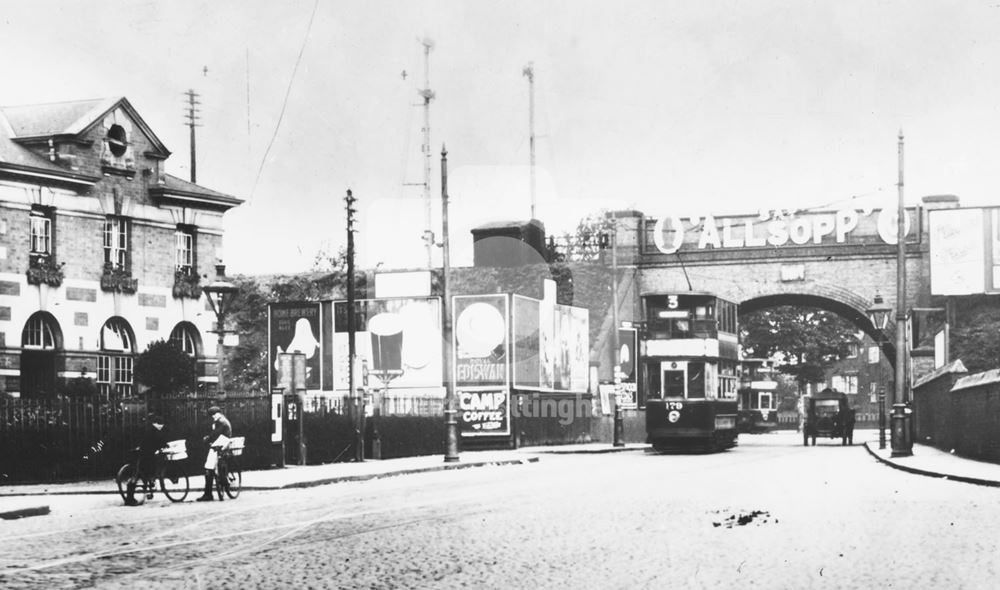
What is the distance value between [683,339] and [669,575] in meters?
26.4

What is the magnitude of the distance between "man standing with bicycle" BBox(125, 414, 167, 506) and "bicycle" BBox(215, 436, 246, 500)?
3.04 feet

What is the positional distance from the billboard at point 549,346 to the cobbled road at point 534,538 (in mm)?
19611

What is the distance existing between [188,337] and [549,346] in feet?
38.0

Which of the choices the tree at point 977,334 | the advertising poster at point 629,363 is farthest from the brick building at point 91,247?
the tree at point 977,334

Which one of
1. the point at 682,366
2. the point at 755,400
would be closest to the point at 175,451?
the point at 682,366

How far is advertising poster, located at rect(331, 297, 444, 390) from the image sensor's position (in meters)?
44.8

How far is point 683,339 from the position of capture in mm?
37281

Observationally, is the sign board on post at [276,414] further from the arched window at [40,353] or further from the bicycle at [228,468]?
the arched window at [40,353]

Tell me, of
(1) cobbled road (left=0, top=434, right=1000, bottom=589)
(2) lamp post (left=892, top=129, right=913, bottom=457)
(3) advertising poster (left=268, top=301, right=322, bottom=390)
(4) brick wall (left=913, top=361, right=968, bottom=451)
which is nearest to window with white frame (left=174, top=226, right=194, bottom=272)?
(3) advertising poster (left=268, top=301, right=322, bottom=390)

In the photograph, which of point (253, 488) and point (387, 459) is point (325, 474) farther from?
point (387, 459)

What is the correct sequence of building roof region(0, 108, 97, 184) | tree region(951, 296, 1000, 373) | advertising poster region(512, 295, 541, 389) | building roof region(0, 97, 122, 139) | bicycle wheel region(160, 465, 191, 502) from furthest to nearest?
tree region(951, 296, 1000, 373) → advertising poster region(512, 295, 541, 389) → building roof region(0, 97, 122, 139) → building roof region(0, 108, 97, 184) → bicycle wheel region(160, 465, 191, 502)

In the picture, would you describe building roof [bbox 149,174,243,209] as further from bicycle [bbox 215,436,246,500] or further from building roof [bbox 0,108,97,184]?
bicycle [bbox 215,436,246,500]

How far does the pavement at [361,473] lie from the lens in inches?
877

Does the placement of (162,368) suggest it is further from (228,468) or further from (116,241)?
(228,468)
